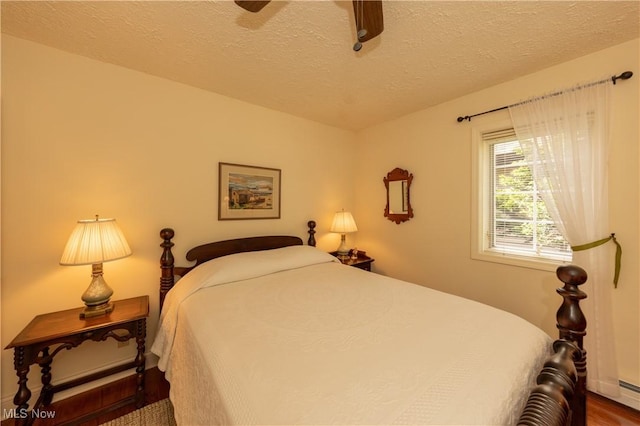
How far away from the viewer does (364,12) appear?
1017 mm

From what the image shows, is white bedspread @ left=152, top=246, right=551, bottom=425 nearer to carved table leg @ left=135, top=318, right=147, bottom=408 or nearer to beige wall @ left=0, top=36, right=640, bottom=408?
carved table leg @ left=135, top=318, right=147, bottom=408

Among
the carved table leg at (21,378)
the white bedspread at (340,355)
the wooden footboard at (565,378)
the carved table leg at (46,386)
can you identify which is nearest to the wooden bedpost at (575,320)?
the wooden footboard at (565,378)

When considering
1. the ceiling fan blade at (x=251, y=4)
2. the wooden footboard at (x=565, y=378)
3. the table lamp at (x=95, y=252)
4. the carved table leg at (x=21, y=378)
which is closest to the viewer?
the wooden footboard at (x=565, y=378)

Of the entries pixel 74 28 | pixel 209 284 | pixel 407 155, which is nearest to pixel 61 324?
pixel 209 284

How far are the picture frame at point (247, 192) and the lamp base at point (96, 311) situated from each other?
1.03 meters

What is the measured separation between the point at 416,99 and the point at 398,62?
73 centimetres

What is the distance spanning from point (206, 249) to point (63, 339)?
998mm

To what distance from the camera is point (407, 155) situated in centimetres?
286

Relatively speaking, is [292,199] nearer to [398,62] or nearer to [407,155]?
[407,155]

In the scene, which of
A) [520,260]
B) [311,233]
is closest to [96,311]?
[311,233]

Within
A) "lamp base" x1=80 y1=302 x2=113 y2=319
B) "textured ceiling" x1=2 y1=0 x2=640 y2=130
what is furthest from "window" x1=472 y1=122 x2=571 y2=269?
"lamp base" x1=80 y1=302 x2=113 y2=319

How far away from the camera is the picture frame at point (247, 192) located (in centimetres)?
237

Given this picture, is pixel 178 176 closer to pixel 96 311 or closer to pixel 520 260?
pixel 96 311

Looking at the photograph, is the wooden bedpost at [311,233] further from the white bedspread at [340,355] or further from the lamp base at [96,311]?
the lamp base at [96,311]
